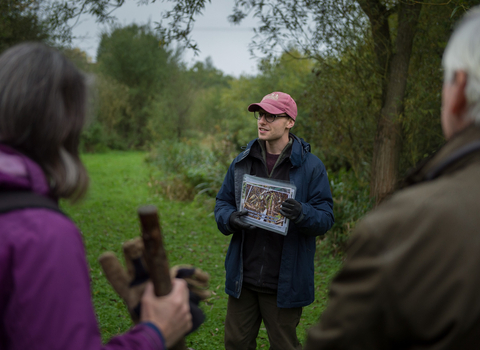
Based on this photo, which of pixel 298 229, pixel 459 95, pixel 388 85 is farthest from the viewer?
pixel 388 85

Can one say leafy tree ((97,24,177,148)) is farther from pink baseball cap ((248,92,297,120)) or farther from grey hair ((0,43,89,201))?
grey hair ((0,43,89,201))

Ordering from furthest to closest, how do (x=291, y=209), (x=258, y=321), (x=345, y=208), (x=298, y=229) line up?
(x=345, y=208), (x=258, y=321), (x=298, y=229), (x=291, y=209)

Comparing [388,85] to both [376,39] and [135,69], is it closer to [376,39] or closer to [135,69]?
[376,39]

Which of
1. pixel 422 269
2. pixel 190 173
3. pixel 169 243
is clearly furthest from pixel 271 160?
pixel 190 173

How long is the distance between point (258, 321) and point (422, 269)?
2.46 metres

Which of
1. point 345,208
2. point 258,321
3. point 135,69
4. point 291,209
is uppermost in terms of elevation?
point 135,69

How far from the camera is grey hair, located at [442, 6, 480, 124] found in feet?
3.46

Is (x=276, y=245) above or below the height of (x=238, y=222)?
below

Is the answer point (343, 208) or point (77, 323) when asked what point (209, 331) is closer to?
point (343, 208)

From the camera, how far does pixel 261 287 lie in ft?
9.99

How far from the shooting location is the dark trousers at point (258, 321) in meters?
3.02

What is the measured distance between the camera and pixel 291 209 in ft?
9.29

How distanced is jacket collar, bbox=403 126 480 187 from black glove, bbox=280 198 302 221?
1698 mm

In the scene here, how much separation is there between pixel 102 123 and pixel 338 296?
28.8 metres
